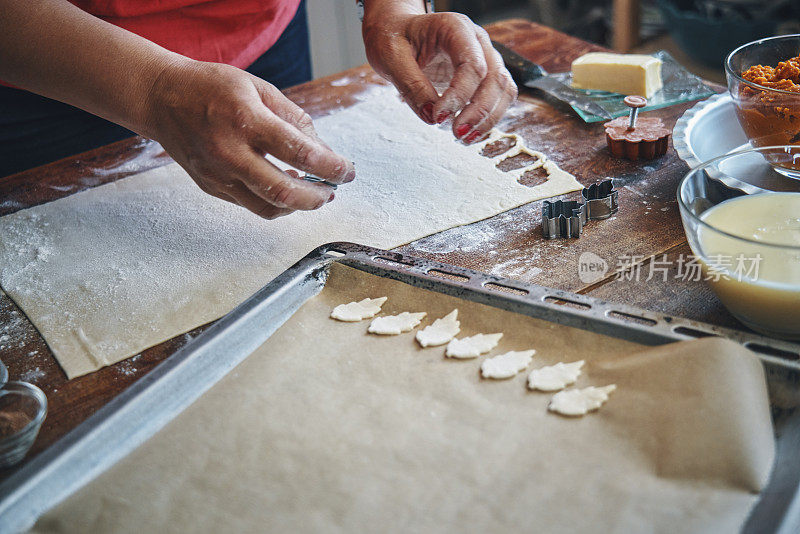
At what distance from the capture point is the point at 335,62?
3.03 m

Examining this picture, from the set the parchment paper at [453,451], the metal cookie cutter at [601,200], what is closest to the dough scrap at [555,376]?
the parchment paper at [453,451]

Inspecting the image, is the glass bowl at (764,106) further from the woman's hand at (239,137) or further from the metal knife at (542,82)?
the woman's hand at (239,137)

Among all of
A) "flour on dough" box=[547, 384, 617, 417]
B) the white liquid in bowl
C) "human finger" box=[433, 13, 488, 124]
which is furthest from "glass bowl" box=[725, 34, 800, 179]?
"flour on dough" box=[547, 384, 617, 417]

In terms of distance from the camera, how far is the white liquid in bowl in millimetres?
744

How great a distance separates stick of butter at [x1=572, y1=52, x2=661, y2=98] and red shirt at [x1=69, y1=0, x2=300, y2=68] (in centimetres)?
72

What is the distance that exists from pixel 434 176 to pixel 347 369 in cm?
59

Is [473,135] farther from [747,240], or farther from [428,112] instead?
[747,240]

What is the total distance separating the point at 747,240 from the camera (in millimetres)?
720

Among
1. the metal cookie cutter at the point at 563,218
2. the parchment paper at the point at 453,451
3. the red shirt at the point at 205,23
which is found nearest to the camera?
the parchment paper at the point at 453,451

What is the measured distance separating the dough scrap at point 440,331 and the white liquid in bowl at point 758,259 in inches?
12.5

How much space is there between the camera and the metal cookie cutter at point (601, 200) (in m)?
1.10

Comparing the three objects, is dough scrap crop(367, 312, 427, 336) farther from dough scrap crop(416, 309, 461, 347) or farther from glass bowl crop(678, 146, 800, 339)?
glass bowl crop(678, 146, 800, 339)

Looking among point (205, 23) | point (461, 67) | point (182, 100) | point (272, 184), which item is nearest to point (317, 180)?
point (272, 184)

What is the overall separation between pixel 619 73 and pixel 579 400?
0.95 m
